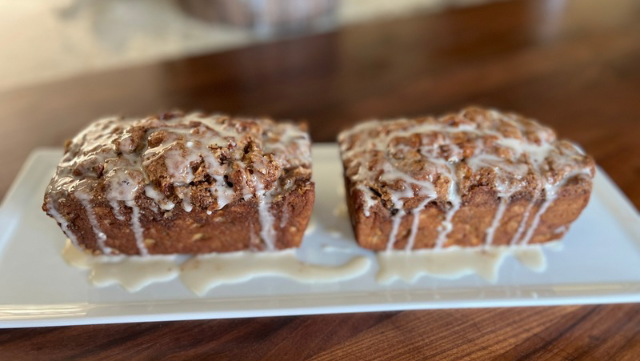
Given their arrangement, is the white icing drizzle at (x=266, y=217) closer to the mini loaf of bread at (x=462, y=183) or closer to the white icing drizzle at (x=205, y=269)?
the white icing drizzle at (x=205, y=269)

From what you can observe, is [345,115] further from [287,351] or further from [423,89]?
[287,351]

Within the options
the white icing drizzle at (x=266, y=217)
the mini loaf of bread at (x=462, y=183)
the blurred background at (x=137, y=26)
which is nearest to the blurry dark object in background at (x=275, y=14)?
the blurred background at (x=137, y=26)

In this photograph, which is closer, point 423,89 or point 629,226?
point 629,226

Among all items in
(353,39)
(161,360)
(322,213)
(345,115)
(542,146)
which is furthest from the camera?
(353,39)

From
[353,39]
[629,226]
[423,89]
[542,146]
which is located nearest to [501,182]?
[542,146]

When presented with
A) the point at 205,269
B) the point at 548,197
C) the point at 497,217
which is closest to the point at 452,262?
the point at 497,217

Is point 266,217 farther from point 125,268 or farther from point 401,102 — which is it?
point 401,102

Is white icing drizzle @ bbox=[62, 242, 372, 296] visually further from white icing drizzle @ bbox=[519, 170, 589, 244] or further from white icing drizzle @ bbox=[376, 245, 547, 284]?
white icing drizzle @ bbox=[519, 170, 589, 244]
